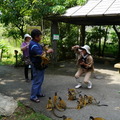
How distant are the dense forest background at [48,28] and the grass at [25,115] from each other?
4832 mm

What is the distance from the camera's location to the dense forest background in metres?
7.67

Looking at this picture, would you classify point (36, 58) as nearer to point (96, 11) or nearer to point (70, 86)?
point (70, 86)

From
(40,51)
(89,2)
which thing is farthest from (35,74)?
(89,2)

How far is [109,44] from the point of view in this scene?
11.9 metres

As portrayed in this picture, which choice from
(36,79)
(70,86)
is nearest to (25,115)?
(36,79)

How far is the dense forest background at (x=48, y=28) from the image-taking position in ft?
25.2

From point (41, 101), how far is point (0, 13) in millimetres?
5681

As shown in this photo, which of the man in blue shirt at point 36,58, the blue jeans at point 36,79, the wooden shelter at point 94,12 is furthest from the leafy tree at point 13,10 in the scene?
the blue jeans at point 36,79

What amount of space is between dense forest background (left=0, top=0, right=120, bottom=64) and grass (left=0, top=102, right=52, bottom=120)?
4.83m

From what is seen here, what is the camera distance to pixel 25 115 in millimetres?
3705

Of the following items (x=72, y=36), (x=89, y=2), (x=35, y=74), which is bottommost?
(x=35, y=74)

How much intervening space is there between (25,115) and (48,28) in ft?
32.1

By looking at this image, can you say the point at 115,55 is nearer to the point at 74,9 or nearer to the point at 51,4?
the point at 74,9

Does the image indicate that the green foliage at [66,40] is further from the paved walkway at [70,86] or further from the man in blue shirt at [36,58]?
the man in blue shirt at [36,58]
